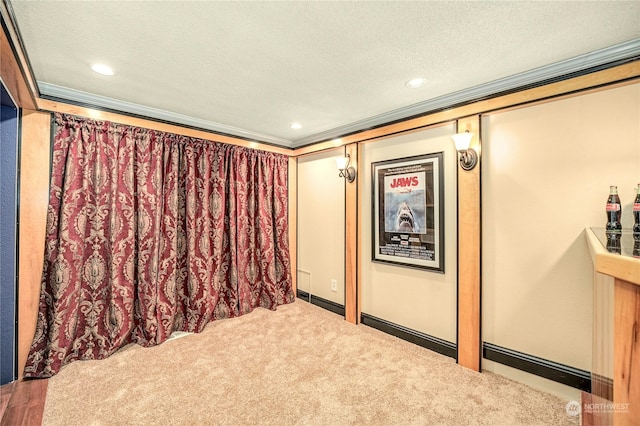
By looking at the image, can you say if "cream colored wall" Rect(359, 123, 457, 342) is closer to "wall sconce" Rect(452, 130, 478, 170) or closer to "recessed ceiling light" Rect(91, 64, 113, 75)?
"wall sconce" Rect(452, 130, 478, 170)

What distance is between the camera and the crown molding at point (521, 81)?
5.60 feet

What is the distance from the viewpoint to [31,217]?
2.20 m

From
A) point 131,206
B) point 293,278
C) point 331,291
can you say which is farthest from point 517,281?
point 131,206

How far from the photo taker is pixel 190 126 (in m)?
3.08

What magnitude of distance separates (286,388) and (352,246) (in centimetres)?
167

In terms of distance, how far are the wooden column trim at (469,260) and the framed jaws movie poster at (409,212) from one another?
0.67 ft

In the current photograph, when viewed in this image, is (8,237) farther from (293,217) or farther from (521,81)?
(521,81)

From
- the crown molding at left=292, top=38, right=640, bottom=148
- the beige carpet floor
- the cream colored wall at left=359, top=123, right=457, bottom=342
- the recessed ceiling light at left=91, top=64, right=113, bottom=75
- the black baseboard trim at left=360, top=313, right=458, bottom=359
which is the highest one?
the recessed ceiling light at left=91, top=64, right=113, bottom=75

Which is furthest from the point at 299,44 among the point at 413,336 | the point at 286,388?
the point at 413,336

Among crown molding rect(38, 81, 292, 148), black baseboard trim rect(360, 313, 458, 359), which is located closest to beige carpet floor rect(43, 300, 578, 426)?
black baseboard trim rect(360, 313, 458, 359)

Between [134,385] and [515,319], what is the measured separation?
2985 mm

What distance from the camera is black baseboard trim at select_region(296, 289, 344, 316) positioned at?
348 centimetres

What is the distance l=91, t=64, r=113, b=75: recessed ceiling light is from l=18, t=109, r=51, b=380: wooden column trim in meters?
0.75

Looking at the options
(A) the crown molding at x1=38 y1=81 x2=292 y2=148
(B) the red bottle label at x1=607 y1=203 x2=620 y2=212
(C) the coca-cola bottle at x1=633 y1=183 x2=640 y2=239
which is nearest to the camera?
(C) the coca-cola bottle at x1=633 y1=183 x2=640 y2=239
